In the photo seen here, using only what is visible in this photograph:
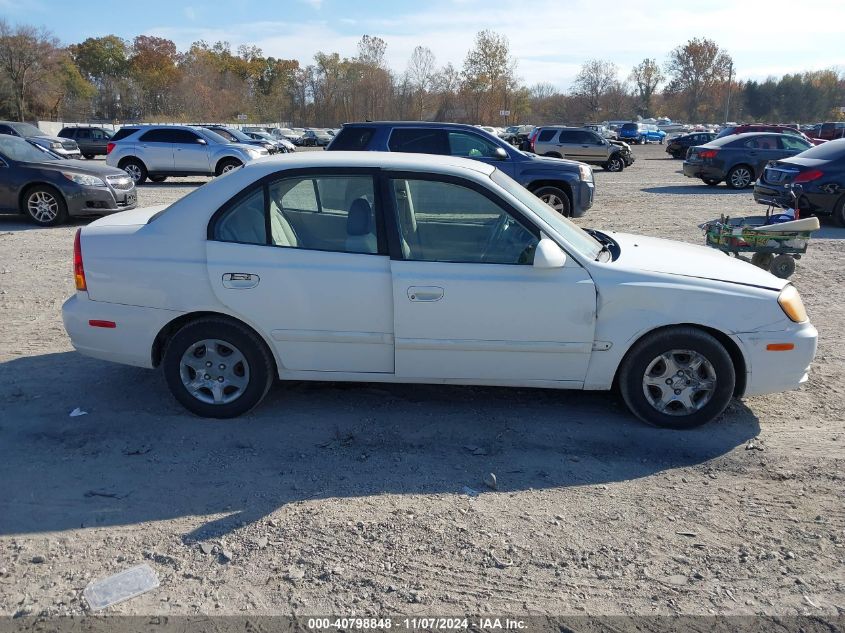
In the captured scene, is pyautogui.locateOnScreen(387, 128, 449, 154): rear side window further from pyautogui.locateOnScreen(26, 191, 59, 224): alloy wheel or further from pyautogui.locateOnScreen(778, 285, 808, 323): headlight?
pyautogui.locateOnScreen(778, 285, 808, 323): headlight

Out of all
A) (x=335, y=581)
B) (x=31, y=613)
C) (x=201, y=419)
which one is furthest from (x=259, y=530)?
(x=201, y=419)

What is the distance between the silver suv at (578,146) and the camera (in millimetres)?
30531

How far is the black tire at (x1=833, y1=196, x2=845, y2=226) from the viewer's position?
13047mm

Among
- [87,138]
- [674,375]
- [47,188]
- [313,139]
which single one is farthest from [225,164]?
[313,139]

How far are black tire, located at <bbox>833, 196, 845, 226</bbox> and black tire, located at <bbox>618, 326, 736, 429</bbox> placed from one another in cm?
1050

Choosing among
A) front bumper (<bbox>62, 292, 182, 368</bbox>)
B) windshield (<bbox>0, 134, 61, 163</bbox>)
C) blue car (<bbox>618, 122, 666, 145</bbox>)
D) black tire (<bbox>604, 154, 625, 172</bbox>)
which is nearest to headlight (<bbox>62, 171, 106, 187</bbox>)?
windshield (<bbox>0, 134, 61, 163</bbox>)

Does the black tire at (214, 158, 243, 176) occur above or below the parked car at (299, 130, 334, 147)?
above

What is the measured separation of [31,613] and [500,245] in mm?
3082

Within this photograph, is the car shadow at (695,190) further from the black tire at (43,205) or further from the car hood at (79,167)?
the black tire at (43,205)

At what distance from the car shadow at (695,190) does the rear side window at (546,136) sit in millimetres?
9410

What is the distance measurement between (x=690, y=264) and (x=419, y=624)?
9.90 ft

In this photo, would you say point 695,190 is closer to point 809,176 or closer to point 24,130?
point 809,176

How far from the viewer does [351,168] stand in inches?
183

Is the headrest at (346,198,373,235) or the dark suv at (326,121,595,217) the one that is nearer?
the headrest at (346,198,373,235)
